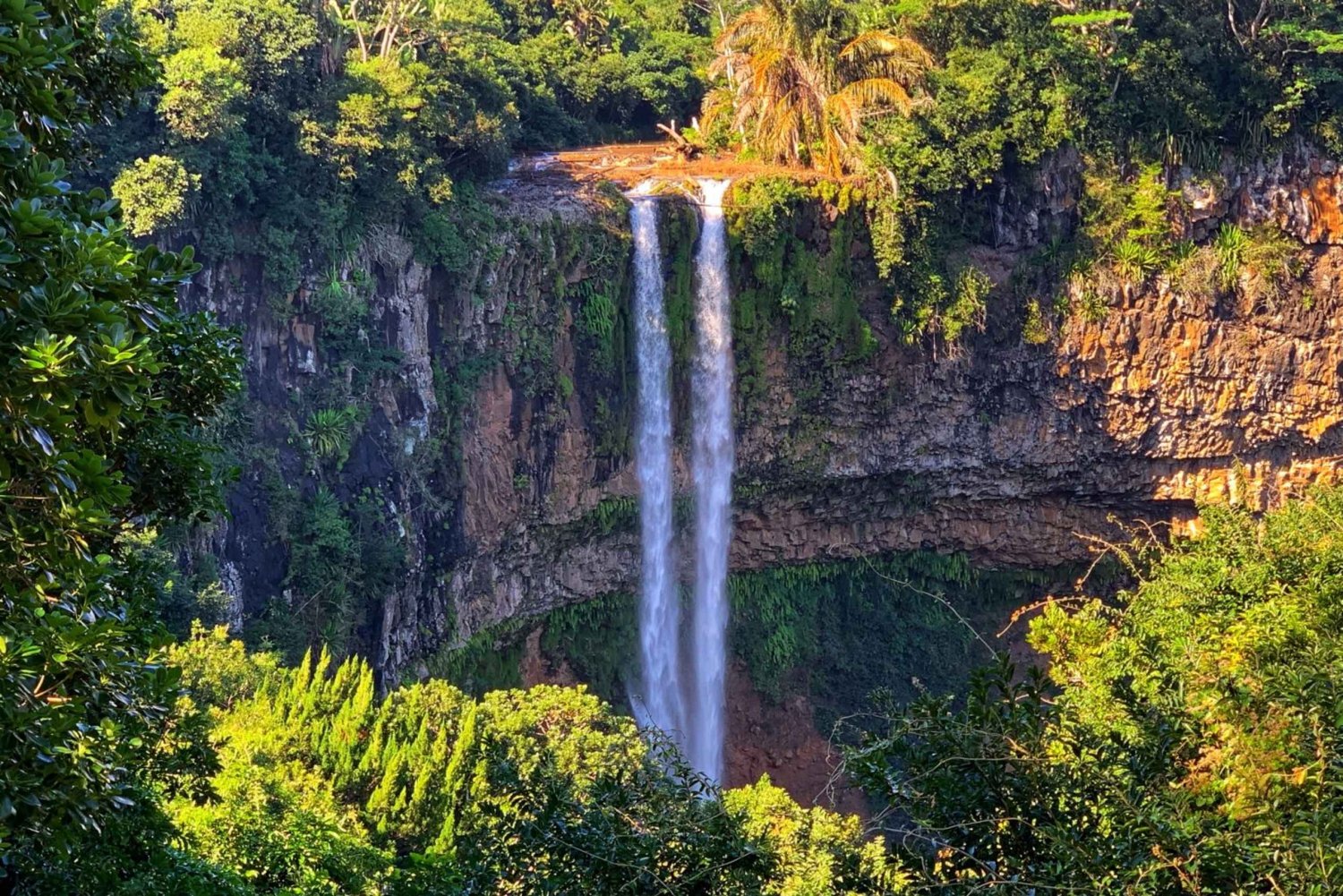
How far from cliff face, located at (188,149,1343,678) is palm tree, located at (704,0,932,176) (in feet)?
5.95

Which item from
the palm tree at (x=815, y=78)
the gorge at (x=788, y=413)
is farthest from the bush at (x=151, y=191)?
the palm tree at (x=815, y=78)

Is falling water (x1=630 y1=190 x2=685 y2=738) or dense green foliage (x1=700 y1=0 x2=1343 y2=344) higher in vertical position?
dense green foliage (x1=700 y1=0 x2=1343 y2=344)

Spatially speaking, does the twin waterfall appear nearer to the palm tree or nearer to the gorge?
the gorge

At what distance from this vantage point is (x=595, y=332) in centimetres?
2422

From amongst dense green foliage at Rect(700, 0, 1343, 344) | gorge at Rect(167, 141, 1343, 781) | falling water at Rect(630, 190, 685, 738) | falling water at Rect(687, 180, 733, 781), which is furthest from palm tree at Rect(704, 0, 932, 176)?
falling water at Rect(630, 190, 685, 738)

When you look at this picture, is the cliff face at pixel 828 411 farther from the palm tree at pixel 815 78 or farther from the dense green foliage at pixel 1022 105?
the palm tree at pixel 815 78

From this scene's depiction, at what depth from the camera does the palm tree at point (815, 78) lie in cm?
2581

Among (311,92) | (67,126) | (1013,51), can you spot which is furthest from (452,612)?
(67,126)

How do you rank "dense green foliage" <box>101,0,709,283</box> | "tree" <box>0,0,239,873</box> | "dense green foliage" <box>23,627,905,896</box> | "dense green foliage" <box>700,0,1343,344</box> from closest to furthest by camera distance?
"tree" <box>0,0,239,873</box>, "dense green foliage" <box>23,627,905,896</box>, "dense green foliage" <box>101,0,709,283</box>, "dense green foliage" <box>700,0,1343,344</box>

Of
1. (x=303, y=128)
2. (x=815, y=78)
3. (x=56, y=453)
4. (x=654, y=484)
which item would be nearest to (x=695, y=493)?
(x=654, y=484)

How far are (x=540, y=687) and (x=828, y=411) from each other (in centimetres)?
986

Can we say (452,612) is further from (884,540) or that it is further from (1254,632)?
(1254,632)

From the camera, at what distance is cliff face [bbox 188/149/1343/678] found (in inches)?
872

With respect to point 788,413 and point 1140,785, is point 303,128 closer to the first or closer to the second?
point 788,413
